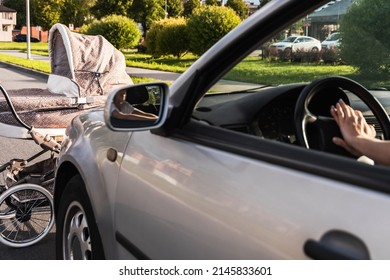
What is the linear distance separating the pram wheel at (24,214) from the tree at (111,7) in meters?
47.2

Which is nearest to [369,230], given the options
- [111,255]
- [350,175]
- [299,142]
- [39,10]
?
[350,175]

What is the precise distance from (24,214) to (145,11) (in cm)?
4825

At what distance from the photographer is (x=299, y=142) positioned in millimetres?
2309

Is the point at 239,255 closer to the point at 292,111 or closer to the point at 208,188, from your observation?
the point at 208,188

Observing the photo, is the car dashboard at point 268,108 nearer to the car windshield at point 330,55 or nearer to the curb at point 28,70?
the car windshield at point 330,55

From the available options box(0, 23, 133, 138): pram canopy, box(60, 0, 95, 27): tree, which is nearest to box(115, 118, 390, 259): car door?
box(0, 23, 133, 138): pram canopy

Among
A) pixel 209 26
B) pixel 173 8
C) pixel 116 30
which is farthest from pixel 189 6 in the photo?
pixel 209 26

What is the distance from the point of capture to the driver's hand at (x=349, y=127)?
2.16 meters

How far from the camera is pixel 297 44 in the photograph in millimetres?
2326

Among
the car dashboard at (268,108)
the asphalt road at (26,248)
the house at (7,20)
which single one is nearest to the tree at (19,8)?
the house at (7,20)

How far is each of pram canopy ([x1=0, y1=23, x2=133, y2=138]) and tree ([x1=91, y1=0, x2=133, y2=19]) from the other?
1823 inches

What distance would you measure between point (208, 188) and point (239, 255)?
280 millimetres

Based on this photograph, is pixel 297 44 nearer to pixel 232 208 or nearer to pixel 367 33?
pixel 367 33

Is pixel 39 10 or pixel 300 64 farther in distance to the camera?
pixel 39 10
